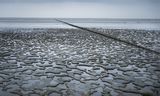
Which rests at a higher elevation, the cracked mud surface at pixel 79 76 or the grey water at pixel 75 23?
the grey water at pixel 75 23

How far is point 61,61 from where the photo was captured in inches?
403

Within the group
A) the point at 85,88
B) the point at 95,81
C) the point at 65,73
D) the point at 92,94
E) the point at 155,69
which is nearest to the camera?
the point at 92,94

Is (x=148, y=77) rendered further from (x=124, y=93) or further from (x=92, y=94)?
(x=92, y=94)

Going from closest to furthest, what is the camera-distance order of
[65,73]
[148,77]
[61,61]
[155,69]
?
[148,77] → [65,73] → [155,69] → [61,61]

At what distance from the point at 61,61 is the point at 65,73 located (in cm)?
225

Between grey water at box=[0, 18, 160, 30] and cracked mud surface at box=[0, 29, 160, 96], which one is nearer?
cracked mud surface at box=[0, 29, 160, 96]

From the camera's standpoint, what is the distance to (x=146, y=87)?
21.2 feet

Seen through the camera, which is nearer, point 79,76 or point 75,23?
point 79,76

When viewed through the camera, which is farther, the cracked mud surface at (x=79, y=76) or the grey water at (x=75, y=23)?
the grey water at (x=75, y=23)

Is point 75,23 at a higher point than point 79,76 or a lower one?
higher

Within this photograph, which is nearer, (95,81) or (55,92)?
(55,92)

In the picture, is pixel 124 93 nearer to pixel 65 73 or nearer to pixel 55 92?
pixel 55 92

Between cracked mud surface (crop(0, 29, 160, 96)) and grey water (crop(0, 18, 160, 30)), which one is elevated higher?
grey water (crop(0, 18, 160, 30))

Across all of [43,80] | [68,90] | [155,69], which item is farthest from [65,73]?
[155,69]
